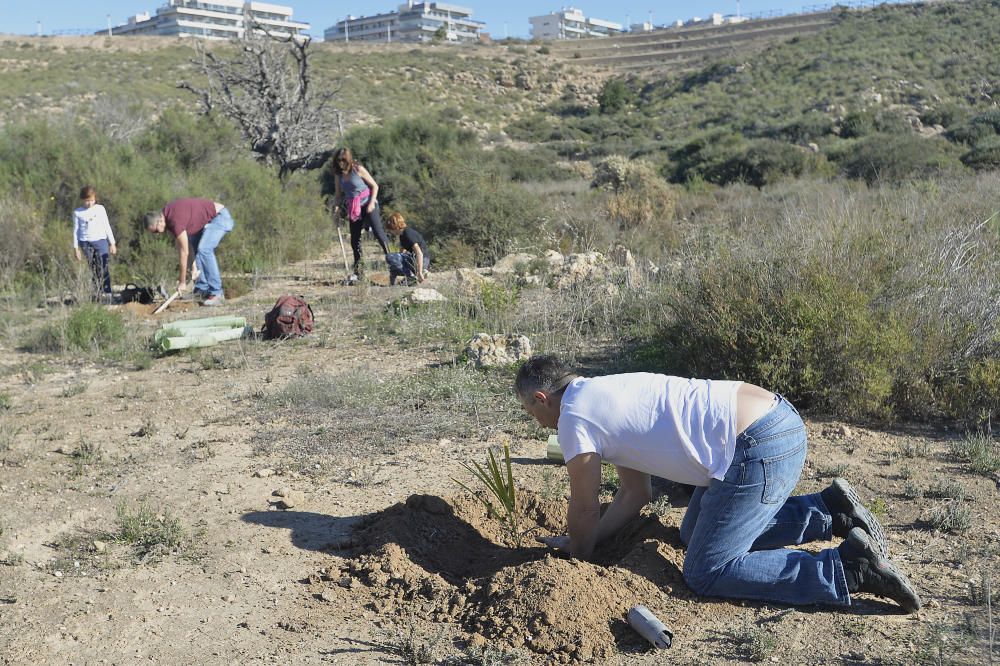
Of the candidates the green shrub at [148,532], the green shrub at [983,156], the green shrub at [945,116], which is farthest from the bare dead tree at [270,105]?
the green shrub at [945,116]

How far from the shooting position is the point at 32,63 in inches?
1746

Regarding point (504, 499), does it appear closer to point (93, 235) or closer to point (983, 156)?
point (93, 235)

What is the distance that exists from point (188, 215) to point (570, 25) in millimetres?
122389

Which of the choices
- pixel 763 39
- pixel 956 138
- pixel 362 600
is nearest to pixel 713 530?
pixel 362 600

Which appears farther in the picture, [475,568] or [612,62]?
[612,62]

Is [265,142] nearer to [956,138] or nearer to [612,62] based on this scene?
[956,138]

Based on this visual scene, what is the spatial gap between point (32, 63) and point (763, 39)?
38972 millimetres

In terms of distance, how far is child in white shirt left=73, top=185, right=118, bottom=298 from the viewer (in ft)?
31.7

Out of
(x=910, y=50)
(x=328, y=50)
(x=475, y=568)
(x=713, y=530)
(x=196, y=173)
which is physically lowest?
(x=475, y=568)

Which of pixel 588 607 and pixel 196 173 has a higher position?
pixel 196 173

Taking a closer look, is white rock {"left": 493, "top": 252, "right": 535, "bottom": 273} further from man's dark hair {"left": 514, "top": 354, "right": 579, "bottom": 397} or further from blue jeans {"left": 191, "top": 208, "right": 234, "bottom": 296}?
man's dark hair {"left": 514, "top": 354, "right": 579, "bottom": 397}

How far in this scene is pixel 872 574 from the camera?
123 inches

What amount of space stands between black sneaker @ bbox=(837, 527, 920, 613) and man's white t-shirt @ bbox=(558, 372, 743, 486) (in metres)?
0.54

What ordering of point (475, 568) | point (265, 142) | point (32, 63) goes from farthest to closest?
point (32, 63) < point (265, 142) < point (475, 568)
